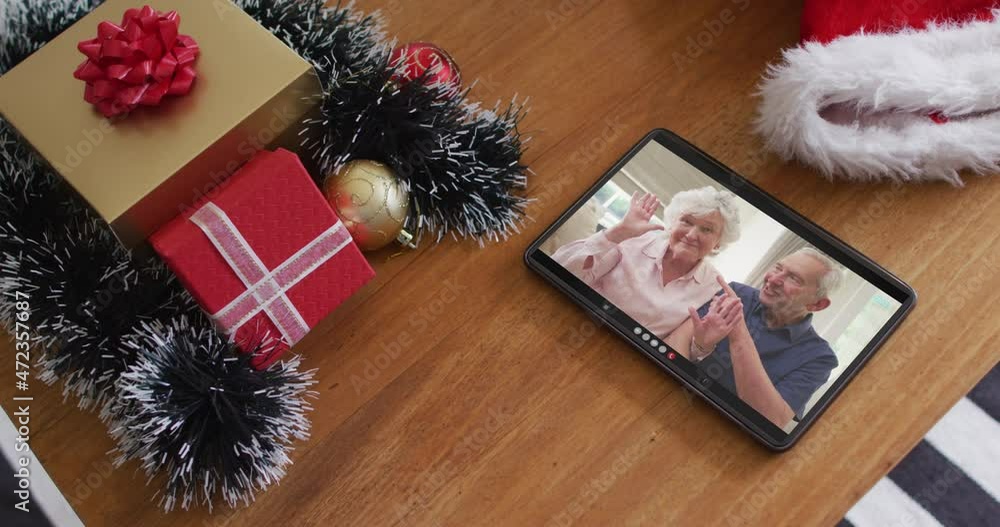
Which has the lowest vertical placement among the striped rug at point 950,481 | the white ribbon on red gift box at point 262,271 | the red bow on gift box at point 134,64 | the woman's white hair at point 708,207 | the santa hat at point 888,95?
the striped rug at point 950,481

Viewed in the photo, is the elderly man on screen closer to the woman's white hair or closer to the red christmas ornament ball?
the woman's white hair

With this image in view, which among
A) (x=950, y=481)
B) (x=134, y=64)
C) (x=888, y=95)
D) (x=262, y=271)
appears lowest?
(x=950, y=481)

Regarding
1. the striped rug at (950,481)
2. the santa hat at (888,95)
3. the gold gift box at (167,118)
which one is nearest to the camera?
the gold gift box at (167,118)

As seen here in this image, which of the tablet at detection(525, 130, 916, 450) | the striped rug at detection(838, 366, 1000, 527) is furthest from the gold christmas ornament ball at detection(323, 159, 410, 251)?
the striped rug at detection(838, 366, 1000, 527)

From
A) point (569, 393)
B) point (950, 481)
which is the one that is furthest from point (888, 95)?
point (950, 481)

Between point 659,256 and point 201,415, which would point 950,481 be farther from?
point 201,415

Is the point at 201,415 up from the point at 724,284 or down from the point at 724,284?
down

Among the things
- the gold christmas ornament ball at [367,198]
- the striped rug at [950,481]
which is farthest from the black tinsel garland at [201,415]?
the striped rug at [950,481]

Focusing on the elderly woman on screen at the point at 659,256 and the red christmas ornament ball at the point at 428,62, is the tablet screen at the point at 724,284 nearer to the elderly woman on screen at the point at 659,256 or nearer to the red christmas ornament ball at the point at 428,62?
the elderly woman on screen at the point at 659,256

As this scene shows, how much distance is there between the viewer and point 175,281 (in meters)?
0.63

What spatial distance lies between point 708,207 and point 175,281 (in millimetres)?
438

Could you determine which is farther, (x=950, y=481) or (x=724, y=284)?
(x=950, y=481)

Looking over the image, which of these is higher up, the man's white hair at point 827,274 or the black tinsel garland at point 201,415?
the man's white hair at point 827,274

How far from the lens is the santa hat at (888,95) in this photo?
0.67m
